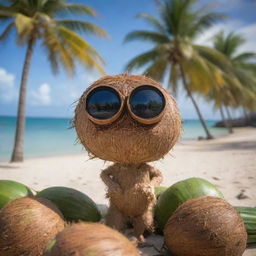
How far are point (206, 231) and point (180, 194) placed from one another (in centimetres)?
70

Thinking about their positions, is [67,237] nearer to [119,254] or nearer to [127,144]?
[119,254]

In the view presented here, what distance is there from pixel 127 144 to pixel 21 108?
10054 mm

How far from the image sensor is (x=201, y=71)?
17.2m

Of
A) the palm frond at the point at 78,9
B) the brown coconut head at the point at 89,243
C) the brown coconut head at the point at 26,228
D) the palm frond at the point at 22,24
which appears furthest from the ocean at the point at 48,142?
the palm frond at the point at 78,9

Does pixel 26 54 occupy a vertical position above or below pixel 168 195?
above

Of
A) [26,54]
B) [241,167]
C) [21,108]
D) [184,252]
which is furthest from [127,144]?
[26,54]

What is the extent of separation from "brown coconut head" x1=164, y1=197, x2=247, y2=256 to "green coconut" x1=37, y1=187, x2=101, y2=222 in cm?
88

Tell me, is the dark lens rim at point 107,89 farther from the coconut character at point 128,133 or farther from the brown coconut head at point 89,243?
the brown coconut head at point 89,243

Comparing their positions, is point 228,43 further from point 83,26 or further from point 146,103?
point 146,103

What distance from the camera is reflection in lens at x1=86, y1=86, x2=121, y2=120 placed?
279 cm

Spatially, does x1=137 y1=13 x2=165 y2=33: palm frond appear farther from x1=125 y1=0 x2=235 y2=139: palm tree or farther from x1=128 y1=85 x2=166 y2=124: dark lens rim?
x1=128 y1=85 x2=166 y2=124: dark lens rim

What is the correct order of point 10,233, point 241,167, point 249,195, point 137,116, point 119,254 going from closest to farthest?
point 119,254 < point 10,233 < point 137,116 < point 249,195 < point 241,167

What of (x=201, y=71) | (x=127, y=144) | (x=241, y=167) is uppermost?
(x=201, y=71)

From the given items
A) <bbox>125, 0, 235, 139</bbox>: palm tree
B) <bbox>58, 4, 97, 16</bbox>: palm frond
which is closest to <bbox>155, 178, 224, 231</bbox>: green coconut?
<bbox>58, 4, 97, 16</bbox>: palm frond
